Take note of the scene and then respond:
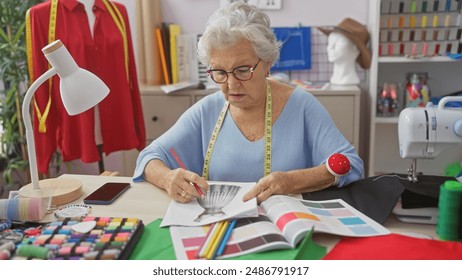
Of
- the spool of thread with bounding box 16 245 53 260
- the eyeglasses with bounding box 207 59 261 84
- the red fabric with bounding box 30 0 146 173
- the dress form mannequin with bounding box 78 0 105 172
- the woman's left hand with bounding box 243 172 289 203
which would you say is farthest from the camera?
the dress form mannequin with bounding box 78 0 105 172

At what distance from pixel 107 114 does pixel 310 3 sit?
1.63m

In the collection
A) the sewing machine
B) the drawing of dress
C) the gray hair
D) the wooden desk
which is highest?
the gray hair

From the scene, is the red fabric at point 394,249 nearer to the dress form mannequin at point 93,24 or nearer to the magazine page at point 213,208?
the magazine page at point 213,208

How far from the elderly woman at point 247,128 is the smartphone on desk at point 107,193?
0.29ft

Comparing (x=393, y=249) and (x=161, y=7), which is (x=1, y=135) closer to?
(x=161, y=7)

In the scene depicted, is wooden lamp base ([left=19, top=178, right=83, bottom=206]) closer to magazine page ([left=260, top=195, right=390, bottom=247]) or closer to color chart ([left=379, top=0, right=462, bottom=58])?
magazine page ([left=260, top=195, right=390, bottom=247])

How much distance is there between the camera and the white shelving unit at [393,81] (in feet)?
9.40

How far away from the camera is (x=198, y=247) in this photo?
1.04 meters

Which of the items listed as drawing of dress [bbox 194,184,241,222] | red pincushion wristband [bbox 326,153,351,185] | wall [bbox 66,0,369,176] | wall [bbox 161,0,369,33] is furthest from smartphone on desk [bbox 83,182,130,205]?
wall [bbox 161,0,369,33]

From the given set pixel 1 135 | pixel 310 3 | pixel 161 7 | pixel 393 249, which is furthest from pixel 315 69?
pixel 393 249

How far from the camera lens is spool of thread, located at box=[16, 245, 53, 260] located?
3.24 feet

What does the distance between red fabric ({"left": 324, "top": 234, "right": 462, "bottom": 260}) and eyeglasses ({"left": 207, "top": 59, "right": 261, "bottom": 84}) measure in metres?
0.71

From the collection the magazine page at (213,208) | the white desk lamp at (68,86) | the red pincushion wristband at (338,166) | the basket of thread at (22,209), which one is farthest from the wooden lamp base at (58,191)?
the red pincushion wristband at (338,166)

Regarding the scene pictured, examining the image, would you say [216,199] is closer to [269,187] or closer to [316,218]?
[269,187]
